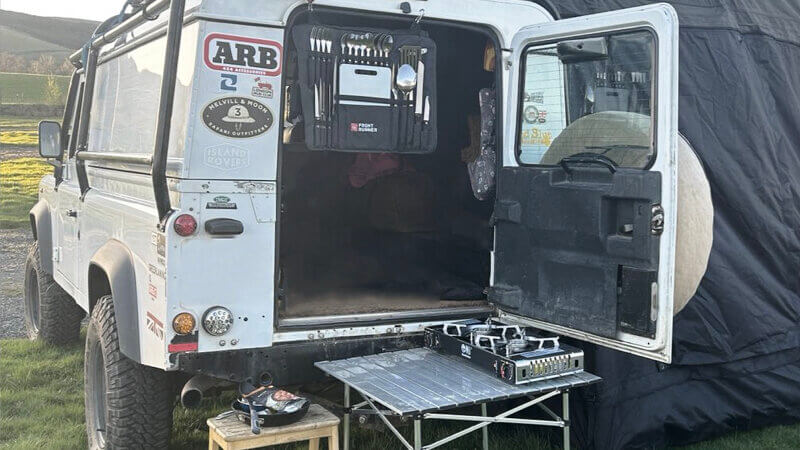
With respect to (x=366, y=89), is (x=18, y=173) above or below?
below

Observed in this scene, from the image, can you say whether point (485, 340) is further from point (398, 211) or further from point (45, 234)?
point (45, 234)

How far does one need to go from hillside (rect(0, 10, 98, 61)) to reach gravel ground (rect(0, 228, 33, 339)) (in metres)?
33.7

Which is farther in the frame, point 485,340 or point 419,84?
point 419,84

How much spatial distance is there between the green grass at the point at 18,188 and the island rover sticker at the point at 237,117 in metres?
13.6

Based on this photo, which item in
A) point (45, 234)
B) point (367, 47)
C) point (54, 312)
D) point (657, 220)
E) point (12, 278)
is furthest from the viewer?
point (12, 278)

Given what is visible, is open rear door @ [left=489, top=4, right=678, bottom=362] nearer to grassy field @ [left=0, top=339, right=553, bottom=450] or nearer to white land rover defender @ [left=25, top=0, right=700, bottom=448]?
white land rover defender @ [left=25, top=0, right=700, bottom=448]

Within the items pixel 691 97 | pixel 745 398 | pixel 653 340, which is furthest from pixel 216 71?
pixel 745 398

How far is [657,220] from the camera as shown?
3.38m

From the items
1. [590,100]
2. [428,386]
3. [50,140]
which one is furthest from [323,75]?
[50,140]

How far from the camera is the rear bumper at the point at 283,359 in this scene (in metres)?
3.54

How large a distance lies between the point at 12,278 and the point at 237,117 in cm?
864

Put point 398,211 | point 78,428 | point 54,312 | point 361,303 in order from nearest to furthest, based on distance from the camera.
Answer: point 361,303, point 78,428, point 398,211, point 54,312

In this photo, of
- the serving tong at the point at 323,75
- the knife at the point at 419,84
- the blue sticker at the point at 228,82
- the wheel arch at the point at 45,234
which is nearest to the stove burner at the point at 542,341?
the knife at the point at 419,84

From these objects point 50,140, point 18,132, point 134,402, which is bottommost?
point 134,402
